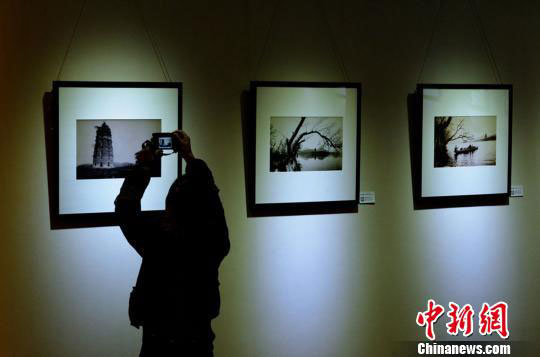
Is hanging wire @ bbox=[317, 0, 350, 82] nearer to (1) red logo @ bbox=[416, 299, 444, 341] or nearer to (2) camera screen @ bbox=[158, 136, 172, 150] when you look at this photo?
(2) camera screen @ bbox=[158, 136, 172, 150]

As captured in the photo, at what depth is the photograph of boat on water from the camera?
4.54m

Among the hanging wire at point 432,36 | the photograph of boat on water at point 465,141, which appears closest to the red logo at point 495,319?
the photograph of boat on water at point 465,141

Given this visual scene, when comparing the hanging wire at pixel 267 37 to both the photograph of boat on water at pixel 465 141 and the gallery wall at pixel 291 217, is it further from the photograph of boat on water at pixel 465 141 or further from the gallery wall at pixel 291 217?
the photograph of boat on water at pixel 465 141

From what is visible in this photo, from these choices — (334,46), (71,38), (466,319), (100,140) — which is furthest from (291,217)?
(71,38)

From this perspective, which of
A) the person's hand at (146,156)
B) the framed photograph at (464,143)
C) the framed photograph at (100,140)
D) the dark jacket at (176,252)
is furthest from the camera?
the framed photograph at (464,143)

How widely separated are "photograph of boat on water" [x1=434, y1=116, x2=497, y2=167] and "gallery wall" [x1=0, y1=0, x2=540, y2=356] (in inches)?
9.9

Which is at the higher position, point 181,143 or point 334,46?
point 334,46

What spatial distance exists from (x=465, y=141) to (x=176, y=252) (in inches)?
100

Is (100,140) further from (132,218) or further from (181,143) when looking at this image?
(132,218)

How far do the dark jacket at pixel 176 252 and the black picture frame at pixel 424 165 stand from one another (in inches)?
77.6

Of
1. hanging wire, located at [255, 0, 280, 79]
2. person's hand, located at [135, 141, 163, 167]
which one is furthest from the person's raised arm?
hanging wire, located at [255, 0, 280, 79]

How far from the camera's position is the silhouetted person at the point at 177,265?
2873 mm

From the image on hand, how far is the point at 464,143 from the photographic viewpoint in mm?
4621

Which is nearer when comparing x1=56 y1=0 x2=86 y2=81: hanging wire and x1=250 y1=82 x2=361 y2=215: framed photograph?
x1=56 y1=0 x2=86 y2=81: hanging wire
